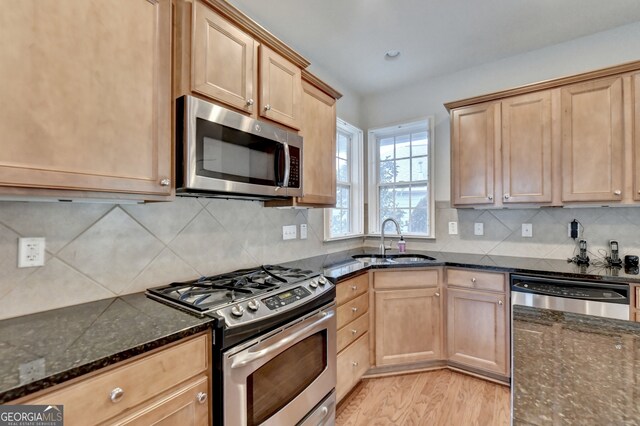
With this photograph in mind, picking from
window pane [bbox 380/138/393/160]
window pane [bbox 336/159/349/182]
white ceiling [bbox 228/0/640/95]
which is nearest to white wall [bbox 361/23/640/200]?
white ceiling [bbox 228/0/640/95]

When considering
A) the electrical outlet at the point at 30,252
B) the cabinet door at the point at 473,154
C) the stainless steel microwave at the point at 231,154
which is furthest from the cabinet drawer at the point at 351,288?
the electrical outlet at the point at 30,252

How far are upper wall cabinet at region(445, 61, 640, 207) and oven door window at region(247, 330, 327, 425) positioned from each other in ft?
6.14

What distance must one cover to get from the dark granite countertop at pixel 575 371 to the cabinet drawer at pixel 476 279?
4.53 ft

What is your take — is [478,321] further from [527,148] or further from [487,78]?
[487,78]

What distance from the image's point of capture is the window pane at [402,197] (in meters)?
3.38

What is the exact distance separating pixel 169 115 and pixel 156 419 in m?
1.16

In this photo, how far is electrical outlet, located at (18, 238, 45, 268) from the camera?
3.91ft

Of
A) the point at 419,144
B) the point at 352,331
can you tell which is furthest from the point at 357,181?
the point at 352,331

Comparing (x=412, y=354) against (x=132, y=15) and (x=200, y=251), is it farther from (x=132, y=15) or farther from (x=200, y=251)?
(x=132, y=15)

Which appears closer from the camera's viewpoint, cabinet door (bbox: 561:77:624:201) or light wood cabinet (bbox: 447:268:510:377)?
cabinet door (bbox: 561:77:624:201)

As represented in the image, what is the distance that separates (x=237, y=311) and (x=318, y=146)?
139 cm

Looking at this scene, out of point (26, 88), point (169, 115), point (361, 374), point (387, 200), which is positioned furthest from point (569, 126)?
point (26, 88)

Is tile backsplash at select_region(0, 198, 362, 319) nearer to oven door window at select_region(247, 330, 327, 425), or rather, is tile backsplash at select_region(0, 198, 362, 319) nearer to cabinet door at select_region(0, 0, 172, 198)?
cabinet door at select_region(0, 0, 172, 198)

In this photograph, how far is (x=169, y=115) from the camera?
1322 mm
